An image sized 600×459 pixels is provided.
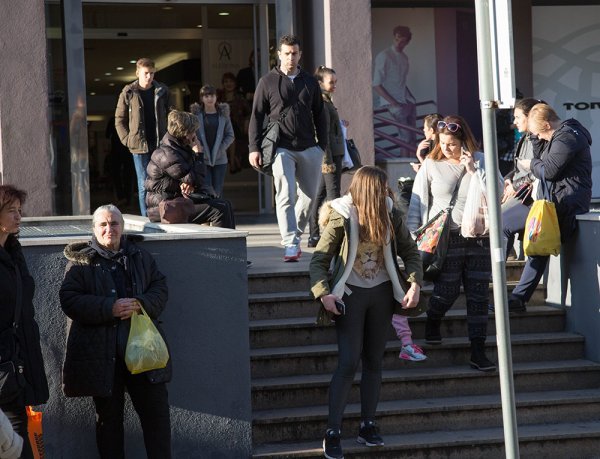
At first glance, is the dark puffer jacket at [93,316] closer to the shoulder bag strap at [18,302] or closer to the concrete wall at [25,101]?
the shoulder bag strap at [18,302]

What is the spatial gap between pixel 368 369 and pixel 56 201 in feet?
25.7

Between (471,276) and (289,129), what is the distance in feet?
7.60

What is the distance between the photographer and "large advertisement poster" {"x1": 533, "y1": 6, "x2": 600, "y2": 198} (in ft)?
57.4

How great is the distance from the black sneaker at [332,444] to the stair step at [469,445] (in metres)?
0.20

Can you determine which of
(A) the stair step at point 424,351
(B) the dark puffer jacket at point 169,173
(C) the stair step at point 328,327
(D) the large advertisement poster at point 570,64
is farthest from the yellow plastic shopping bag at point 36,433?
(D) the large advertisement poster at point 570,64

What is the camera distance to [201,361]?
7.93 m

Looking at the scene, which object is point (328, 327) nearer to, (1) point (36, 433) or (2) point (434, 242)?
(2) point (434, 242)

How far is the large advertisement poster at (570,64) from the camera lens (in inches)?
688

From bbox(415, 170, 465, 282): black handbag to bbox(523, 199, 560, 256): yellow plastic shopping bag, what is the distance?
2.94 feet

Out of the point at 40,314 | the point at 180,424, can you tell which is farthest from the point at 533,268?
the point at 40,314

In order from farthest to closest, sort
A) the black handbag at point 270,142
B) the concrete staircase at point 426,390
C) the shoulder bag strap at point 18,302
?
the black handbag at point 270,142
the concrete staircase at point 426,390
the shoulder bag strap at point 18,302

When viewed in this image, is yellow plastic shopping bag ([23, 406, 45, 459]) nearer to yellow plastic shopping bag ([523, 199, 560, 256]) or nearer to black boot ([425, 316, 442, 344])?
Answer: black boot ([425, 316, 442, 344])

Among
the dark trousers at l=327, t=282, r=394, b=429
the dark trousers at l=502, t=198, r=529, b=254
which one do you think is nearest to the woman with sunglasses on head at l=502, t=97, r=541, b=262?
the dark trousers at l=502, t=198, r=529, b=254

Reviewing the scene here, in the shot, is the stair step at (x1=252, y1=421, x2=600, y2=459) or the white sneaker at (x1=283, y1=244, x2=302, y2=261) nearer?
the stair step at (x1=252, y1=421, x2=600, y2=459)
